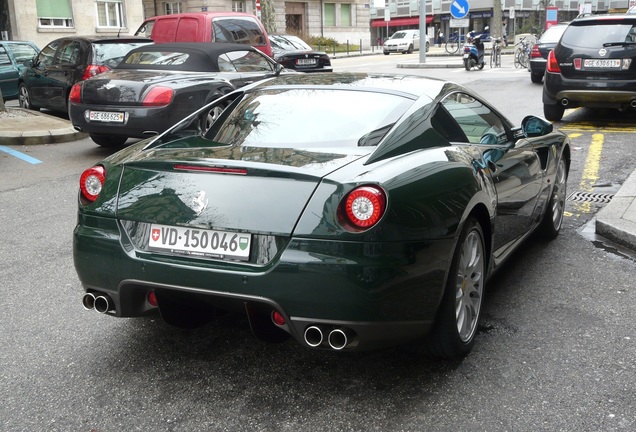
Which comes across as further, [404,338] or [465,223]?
[465,223]

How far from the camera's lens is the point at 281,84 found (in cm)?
442

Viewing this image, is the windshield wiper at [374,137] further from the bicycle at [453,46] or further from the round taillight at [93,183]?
the bicycle at [453,46]

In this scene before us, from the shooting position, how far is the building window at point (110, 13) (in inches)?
1414

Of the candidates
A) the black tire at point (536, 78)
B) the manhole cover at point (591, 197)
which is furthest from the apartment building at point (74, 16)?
the manhole cover at point (591, 197)

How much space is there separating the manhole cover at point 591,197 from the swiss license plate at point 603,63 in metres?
4.58

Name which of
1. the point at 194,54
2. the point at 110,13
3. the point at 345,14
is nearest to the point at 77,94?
the point at 194,54

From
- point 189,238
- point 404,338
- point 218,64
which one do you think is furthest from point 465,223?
point 218,64

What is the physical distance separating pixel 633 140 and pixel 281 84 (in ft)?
25.6

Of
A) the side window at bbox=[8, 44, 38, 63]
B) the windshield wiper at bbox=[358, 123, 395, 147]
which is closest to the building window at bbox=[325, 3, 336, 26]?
the side window at bbox=[8, 44, 38, 63]

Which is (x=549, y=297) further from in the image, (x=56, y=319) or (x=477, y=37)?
(x=477, y=37)

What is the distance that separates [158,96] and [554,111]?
696 cm

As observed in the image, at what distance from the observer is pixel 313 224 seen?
117 inches

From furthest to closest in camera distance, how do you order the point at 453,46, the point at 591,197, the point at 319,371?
the point at 453,46
the point at 591,197
the point at 319,371

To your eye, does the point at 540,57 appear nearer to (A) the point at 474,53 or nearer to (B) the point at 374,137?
(A) the point at 474,53
